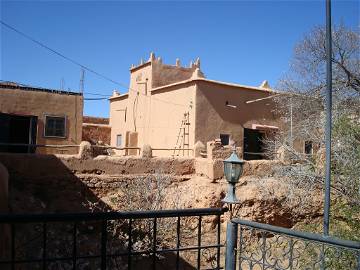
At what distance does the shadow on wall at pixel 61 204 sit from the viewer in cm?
1023

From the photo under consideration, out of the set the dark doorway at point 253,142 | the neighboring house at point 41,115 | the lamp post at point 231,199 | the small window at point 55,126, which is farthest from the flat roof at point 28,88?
the lamp post at point 231,199

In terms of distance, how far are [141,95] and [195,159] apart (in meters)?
8.47

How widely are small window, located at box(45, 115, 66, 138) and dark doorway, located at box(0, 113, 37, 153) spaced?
1.65 ft

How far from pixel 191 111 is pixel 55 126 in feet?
18.6

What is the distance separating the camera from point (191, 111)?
639 inches

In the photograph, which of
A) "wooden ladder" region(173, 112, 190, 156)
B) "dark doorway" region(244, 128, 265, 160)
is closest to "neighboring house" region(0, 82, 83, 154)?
"wooden ladder" region(173, 112, 190, 156)

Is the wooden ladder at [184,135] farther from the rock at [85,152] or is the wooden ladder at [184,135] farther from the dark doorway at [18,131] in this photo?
the dark doorway at [18,131]

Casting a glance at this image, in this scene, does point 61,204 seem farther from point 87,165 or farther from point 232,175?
point 232,175

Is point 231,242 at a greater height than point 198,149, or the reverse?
point 198,149

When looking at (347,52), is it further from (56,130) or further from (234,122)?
(56,130)

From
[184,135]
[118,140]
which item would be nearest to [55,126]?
[184,135]

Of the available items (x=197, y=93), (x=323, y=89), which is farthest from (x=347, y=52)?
(x=197, y=93)

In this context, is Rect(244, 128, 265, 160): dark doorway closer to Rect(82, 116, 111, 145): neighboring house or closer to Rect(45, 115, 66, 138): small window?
Rect(45, 115, 66, 138): small window

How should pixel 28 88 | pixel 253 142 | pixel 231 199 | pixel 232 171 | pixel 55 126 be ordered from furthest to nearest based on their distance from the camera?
pixel 253 142
pixel 55 126
pixel 28 88
pixel 232 171
pixel 231 199
